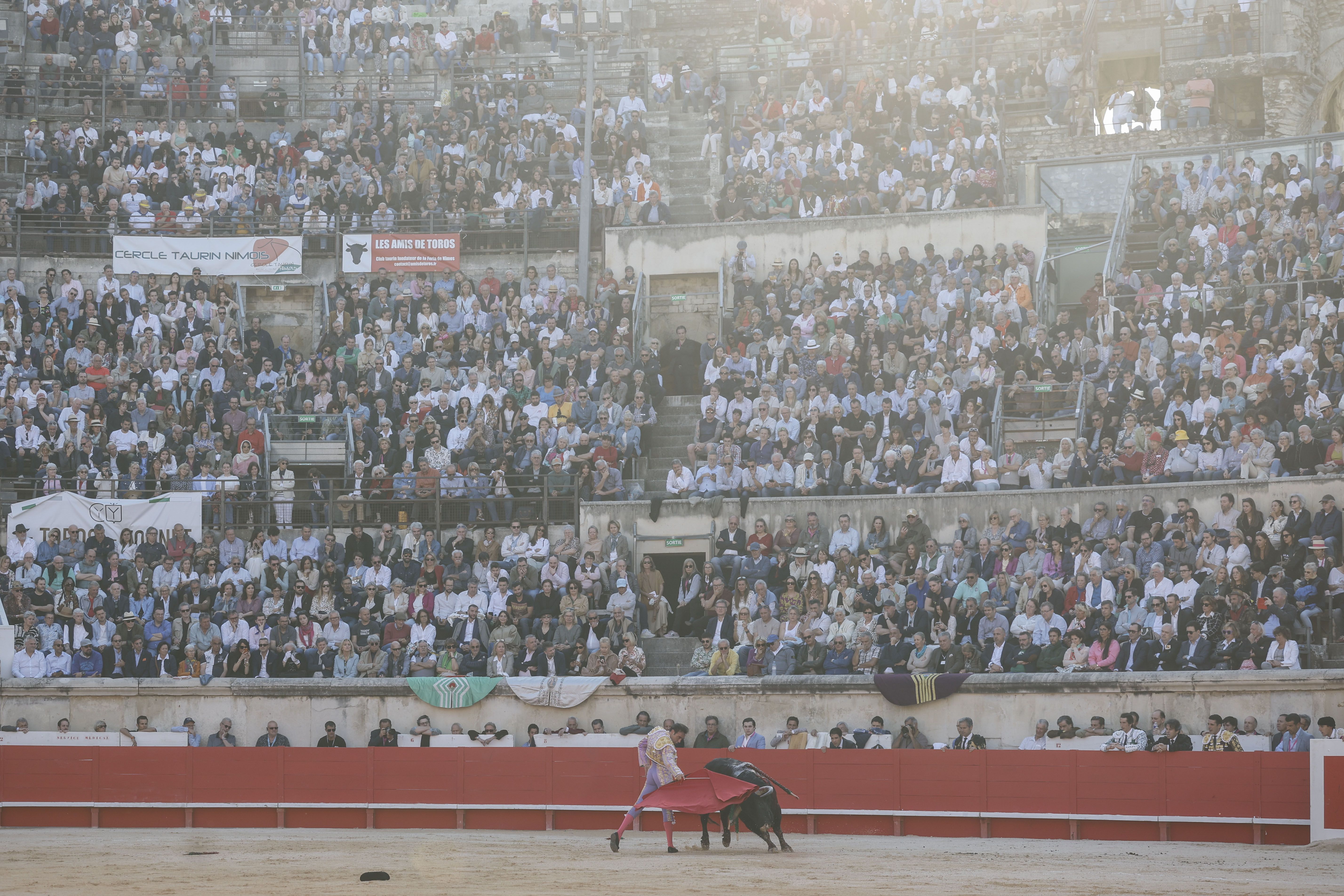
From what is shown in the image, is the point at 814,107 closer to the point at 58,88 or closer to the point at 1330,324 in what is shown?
the point at 1330,324

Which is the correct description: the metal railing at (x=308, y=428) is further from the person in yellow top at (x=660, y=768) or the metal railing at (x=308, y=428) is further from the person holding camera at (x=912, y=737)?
the person in yellow top at (x=660, y=768)

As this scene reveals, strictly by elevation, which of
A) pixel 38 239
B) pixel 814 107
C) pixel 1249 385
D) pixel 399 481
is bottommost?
pixel 399 481

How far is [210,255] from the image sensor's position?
32.5m

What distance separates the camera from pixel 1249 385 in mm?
22688

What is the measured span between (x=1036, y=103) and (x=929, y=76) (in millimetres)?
2331

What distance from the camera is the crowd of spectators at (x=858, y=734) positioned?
60.5ft

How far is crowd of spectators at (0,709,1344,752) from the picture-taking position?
18453 mm

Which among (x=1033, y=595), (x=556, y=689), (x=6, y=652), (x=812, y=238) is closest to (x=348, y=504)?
(x=6, y=652)

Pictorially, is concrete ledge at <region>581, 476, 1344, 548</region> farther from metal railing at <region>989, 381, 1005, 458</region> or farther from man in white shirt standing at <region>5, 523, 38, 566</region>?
man in white shirt standing at <region>5, 523, 38, 566</region>

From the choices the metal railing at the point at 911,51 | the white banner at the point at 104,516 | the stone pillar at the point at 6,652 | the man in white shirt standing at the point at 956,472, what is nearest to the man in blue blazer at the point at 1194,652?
the man in white shirt standing at the point at 956,472

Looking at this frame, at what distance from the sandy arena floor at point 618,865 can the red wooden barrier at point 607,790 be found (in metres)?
0.60

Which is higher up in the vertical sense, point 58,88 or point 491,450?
point 58,88

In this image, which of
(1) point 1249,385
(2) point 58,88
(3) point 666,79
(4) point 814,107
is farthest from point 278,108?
(1) point 1249,385

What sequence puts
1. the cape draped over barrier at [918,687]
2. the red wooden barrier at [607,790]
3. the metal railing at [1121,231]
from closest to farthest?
the red wooden barrier at [607,790] < the cape draped over barrier at [918,687] < the metal railing at [1121,231]
